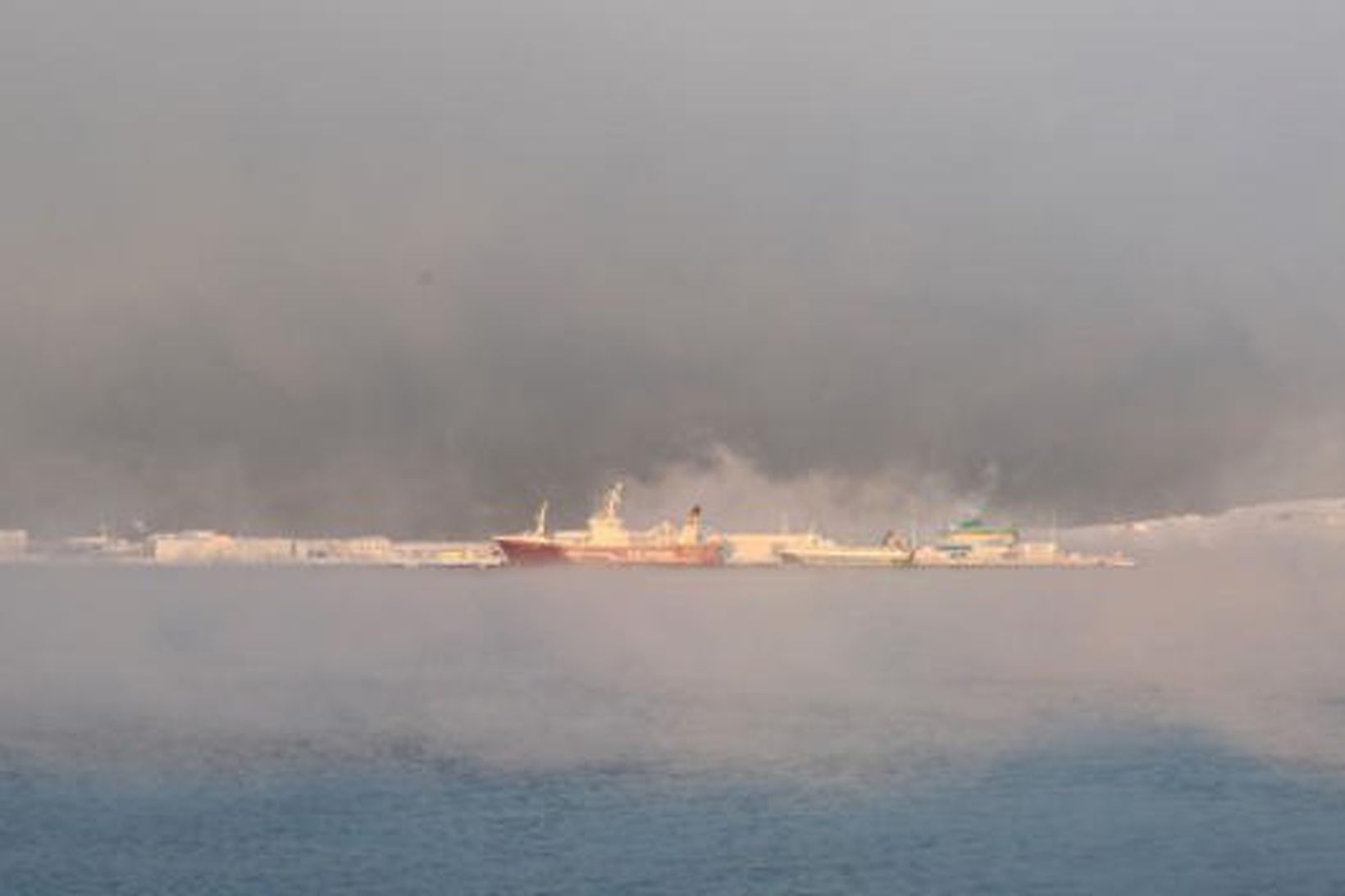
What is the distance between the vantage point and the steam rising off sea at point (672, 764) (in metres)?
31.2

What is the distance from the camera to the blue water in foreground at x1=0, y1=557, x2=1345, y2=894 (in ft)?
102

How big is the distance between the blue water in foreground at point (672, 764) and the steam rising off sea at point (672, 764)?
0.14 metres

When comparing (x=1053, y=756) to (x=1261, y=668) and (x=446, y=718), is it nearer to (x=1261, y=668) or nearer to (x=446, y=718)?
(x=446, y=718)

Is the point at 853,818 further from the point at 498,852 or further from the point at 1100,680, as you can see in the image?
the point at 1100,680

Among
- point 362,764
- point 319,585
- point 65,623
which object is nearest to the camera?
point 362,764

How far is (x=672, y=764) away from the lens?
43312 mm

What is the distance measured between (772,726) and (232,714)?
19.3 m

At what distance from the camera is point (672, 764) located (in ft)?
142

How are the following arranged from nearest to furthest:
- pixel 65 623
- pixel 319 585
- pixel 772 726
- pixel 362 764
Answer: pixel 362 764, pixel 772 726, pixel 65 623, pixel 319 585

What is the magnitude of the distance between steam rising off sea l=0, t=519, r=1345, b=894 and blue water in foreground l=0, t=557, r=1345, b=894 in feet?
0.46

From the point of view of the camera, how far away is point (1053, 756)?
45000mm

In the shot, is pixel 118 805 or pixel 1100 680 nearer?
pixel 118 805

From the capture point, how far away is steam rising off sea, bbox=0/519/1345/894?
31.2 m

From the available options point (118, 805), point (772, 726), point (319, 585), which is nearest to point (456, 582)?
point (319, 585)
